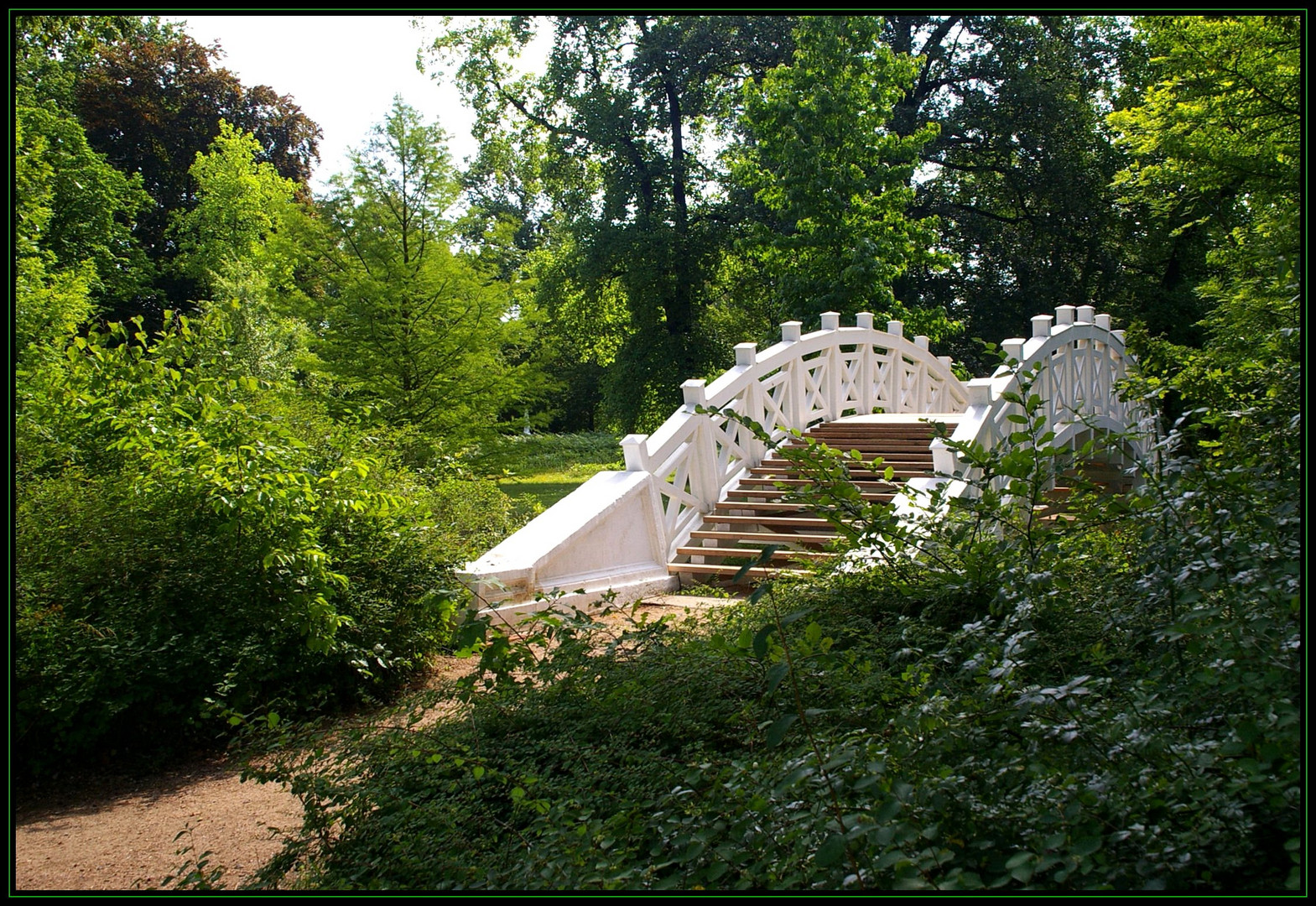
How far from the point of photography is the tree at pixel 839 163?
19125mm

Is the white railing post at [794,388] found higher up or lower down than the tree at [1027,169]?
lower down

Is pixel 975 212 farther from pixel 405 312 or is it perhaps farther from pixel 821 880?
pixel 821 880

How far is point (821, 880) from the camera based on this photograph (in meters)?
2.36

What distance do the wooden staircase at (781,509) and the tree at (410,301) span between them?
3581mm

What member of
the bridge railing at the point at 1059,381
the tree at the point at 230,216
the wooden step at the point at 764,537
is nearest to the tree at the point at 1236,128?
the bridge railing at the point at 1059,381

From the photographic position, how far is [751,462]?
435 inches

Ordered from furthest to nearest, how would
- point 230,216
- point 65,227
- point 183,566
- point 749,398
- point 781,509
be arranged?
1. point 230,216
2. point 65,227
3. point 749,398
4. point 781,509
5. point 183,566

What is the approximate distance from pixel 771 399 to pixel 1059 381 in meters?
4.40

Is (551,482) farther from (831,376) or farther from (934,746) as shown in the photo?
(934,746)

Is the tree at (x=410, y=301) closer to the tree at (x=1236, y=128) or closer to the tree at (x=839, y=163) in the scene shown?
the tree at (x=1236, y=128)

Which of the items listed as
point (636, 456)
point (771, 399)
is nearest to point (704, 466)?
point (636, 456)

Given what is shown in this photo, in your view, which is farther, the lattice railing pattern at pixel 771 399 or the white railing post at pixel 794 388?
the white railing post at pixel 794 388

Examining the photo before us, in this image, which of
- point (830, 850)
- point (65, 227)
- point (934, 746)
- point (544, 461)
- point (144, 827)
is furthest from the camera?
point (544, 461)

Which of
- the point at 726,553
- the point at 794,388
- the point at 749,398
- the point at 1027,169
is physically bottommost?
the point at 726,553
